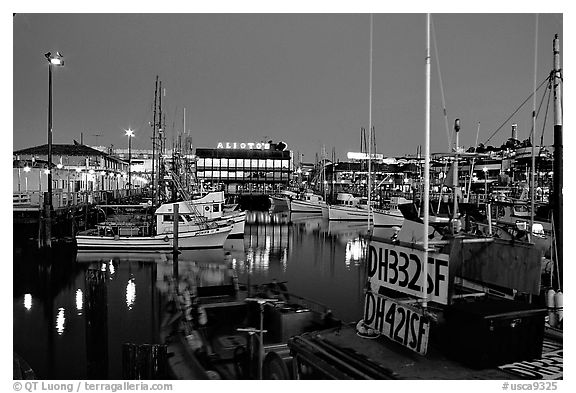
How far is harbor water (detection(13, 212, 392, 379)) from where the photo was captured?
8.45 meters

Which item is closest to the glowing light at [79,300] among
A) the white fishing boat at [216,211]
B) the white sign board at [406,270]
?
the white fishing boat at [216,211]

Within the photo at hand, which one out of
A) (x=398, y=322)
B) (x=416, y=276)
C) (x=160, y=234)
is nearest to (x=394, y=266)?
(x=416, y=276)

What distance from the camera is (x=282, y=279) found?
625 inches

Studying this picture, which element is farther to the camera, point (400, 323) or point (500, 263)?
point (500, 263)

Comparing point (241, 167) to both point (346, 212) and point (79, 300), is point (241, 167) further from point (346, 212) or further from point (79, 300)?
point (79, 300)

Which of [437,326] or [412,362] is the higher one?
[437,326]

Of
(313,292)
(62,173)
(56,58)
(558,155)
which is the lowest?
(313,292)

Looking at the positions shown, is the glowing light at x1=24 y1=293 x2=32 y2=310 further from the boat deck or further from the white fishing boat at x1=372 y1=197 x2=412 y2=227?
the white fishing boat at x1=372 y1=197 x2=412 y2=227

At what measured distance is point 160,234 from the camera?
2033 cm

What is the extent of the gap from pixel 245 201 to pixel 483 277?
52.9 metres

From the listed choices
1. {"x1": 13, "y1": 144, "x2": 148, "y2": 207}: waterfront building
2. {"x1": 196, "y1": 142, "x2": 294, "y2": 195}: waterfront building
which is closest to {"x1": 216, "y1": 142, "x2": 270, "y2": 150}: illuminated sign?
{"x1": 196, "y1": 142, "x2": 294, "y2": 195}: waterfront building

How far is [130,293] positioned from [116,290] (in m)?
0.60
